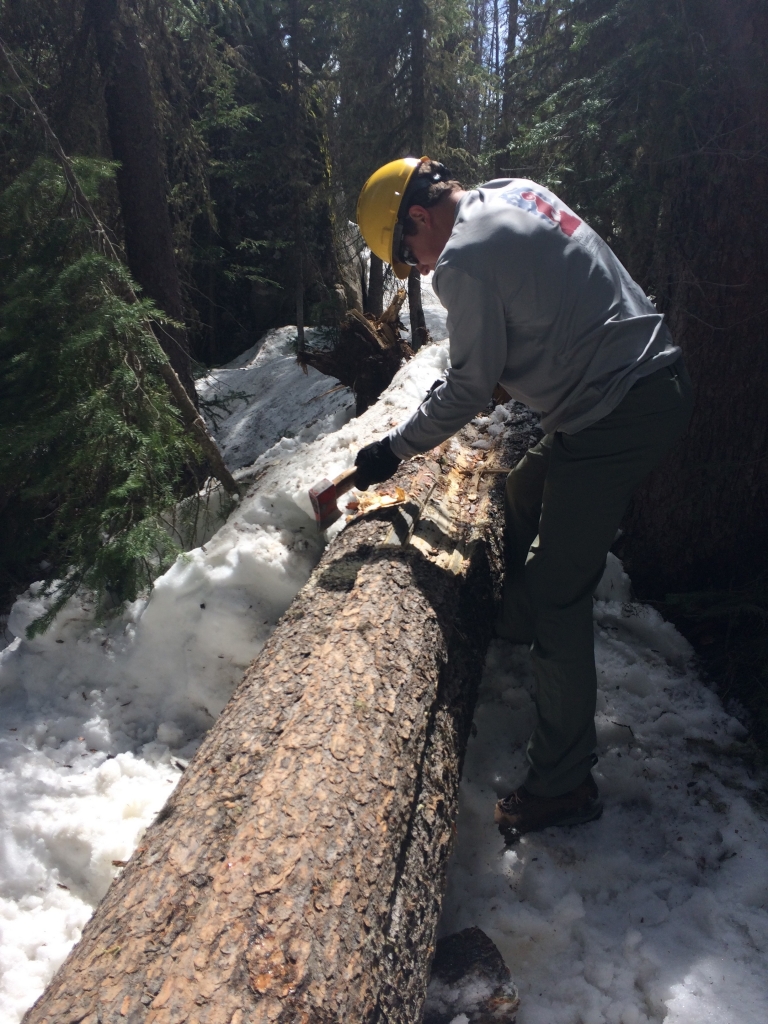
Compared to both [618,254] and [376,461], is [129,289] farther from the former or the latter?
[618,254]

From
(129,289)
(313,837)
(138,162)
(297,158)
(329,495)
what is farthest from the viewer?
(297,158)

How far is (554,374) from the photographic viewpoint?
90.4 inches

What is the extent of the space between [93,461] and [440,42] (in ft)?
34.9

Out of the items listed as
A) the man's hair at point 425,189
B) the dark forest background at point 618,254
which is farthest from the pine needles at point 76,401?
the man's hair at point 425,189

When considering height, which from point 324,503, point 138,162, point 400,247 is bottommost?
point 324,503

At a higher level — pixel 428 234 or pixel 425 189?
pixel 425 189

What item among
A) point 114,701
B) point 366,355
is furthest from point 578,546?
point 366,355

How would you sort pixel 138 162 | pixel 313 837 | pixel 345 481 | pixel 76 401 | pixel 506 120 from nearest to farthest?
pixel 313 837 < pixel 345 481 < pixel 76 401 < pixel 138 162 < pixel 506 120

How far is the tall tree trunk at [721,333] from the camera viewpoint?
9.68 ft

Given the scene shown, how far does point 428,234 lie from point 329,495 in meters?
1.26

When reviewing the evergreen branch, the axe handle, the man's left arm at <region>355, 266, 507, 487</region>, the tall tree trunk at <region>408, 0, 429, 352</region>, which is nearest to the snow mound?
the axe handle

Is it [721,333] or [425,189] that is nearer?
[425,189]

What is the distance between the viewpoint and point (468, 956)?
2.00 meters

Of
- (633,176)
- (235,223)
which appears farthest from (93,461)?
(235,223)
